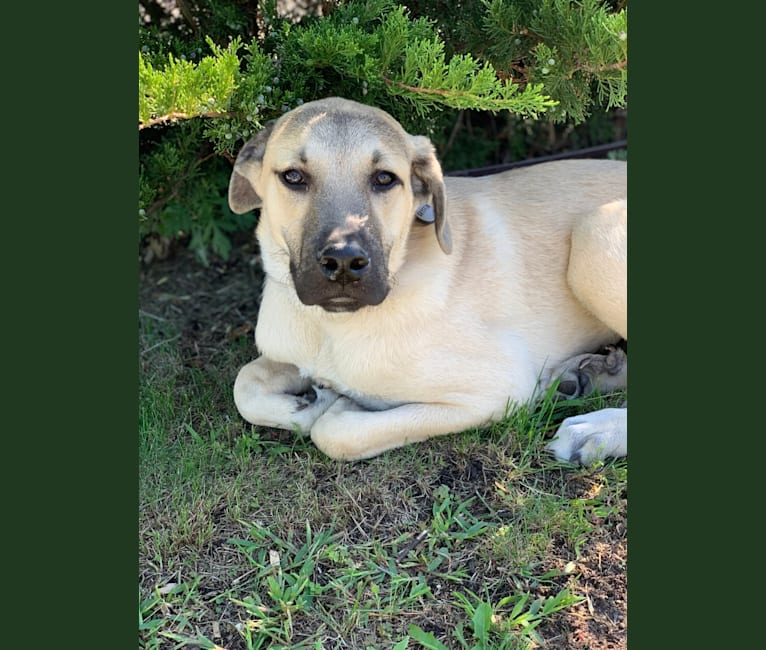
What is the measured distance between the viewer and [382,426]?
3877 millimetres

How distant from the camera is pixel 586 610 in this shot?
3236mm

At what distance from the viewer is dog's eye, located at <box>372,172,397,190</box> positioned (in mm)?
3660

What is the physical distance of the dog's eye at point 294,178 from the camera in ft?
12.0

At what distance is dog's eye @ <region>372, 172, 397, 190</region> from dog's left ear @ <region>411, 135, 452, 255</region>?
227mm

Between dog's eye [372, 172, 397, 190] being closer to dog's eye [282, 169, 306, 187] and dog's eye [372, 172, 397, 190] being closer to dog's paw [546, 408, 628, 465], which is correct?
dog's eye [282, 169, 306, 187]

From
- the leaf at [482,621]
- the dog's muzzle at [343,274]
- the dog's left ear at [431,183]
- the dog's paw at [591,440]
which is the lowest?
the leaf at [482,621]

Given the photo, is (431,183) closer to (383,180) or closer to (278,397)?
(383,180)

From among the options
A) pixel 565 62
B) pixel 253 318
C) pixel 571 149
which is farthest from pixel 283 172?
pixel 571 149

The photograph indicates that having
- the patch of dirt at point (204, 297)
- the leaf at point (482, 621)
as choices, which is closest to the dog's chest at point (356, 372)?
the patch of dirt at point (204, 297)

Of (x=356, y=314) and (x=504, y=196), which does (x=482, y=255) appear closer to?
(x=504, y=196)

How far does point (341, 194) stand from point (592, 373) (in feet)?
5.71

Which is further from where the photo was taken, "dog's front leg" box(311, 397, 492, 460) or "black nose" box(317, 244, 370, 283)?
"dog's front leg" box(311, 397, 492, 460)

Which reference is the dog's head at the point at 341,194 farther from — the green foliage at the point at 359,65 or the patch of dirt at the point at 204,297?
the patch of dirt at the point at 204,297

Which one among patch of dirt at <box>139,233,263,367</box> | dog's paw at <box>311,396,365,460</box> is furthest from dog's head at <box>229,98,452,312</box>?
→ patch of dirt at <box>139,233,263,367</box>
